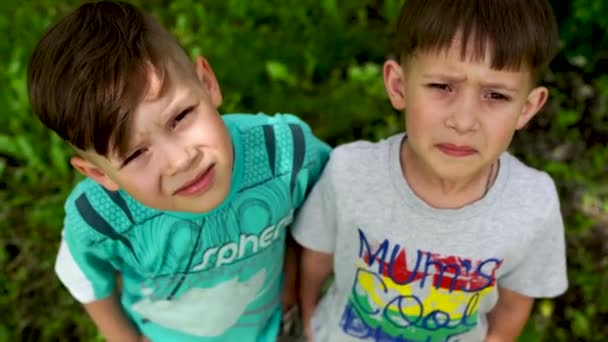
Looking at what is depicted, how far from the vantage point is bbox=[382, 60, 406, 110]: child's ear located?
69.9 inches

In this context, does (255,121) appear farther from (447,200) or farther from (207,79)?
(447,200)

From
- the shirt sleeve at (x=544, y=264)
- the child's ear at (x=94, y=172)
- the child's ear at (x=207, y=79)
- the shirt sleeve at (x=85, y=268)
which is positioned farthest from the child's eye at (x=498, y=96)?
the shirt sleeve at (x=85, y=268)

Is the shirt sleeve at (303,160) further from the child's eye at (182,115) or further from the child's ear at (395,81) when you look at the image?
the child's eye at (182,115)

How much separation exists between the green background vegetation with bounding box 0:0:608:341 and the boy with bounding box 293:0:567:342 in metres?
1.26

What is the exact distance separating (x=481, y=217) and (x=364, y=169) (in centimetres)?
37

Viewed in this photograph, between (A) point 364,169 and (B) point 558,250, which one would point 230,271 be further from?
(B) point 558,250

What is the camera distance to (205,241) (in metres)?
1.86

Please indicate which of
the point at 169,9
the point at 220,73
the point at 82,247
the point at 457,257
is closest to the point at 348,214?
the point at 457,257

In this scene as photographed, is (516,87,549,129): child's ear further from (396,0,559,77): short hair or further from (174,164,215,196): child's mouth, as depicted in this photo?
(174,164,215,196): child's mouth

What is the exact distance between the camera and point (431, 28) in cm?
159

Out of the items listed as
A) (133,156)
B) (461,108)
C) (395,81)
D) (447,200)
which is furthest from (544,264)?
(133,156)

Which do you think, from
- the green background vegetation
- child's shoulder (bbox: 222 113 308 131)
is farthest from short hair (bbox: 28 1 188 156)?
the green background vegetation

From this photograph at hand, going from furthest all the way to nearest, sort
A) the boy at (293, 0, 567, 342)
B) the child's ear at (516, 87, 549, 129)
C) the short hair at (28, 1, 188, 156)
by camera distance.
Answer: the child's ear at (516, 87, 549, 129) < the boy at (293, 0, 567, 342) < the short hair at (28, 1, 188, 156)

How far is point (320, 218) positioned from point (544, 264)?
0.70 meters
